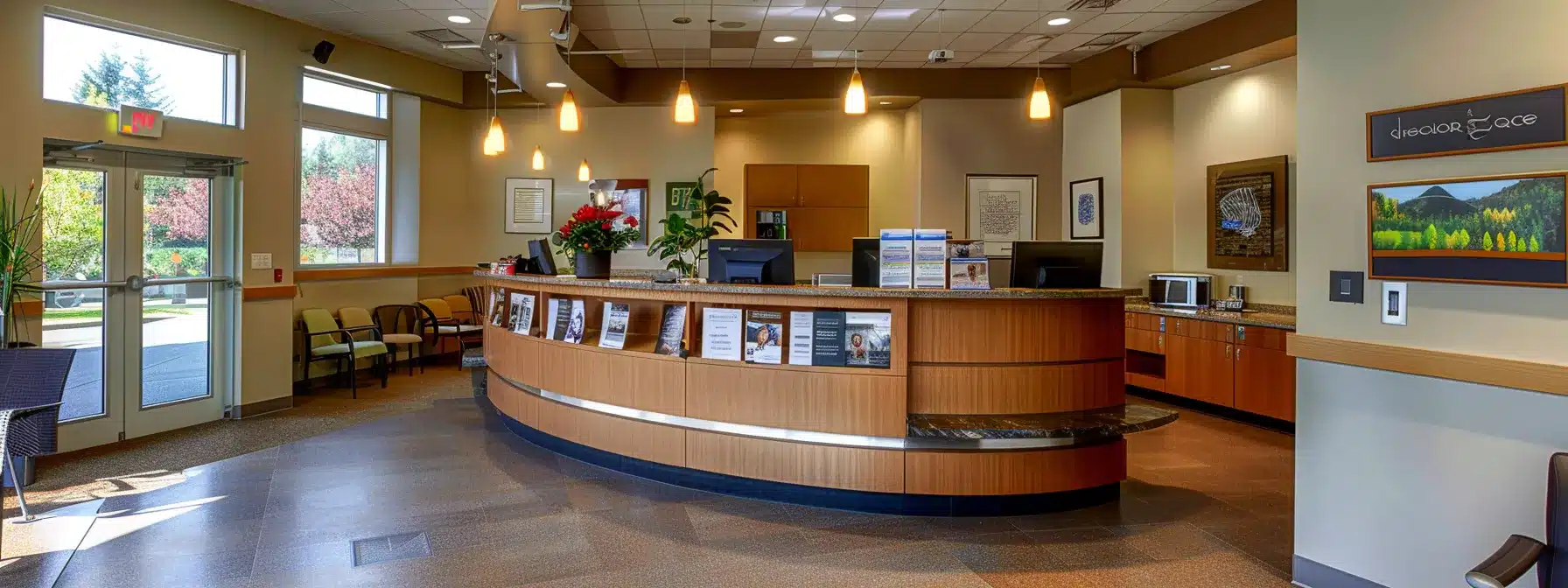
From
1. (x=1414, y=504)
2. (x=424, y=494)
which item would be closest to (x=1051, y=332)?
(x=1414, y=504)

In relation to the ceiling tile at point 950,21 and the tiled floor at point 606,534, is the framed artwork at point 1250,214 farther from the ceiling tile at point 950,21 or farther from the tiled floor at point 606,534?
the ceiling tile at point 950,21

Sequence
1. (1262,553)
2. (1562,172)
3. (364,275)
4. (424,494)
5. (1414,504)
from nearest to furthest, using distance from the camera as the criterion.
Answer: (1562,172) < (1414,504) < (1262,553) < (424,494) < (364,275)

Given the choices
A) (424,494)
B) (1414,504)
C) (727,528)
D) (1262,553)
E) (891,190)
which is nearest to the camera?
(1414,504)

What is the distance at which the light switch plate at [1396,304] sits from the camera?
9.86 feet

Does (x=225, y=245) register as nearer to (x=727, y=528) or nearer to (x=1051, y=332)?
(x=727, y=528)

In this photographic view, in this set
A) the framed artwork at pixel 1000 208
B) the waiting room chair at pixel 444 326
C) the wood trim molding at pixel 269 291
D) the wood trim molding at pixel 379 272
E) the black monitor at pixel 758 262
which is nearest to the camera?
the black monitor at pixel 758 262

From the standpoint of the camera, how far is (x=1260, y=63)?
7.24 m

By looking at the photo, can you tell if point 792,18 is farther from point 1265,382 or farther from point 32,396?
point 32,396

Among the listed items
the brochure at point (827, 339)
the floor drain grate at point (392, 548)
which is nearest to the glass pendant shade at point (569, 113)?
the brochure at point (827, 339)

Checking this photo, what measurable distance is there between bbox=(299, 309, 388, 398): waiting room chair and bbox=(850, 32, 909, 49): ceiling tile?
5.71 metres

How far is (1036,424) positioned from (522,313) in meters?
3.84

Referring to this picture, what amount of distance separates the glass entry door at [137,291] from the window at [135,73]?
430 millimetres

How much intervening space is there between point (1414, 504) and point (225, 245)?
8.17m

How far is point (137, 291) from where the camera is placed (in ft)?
20.5
